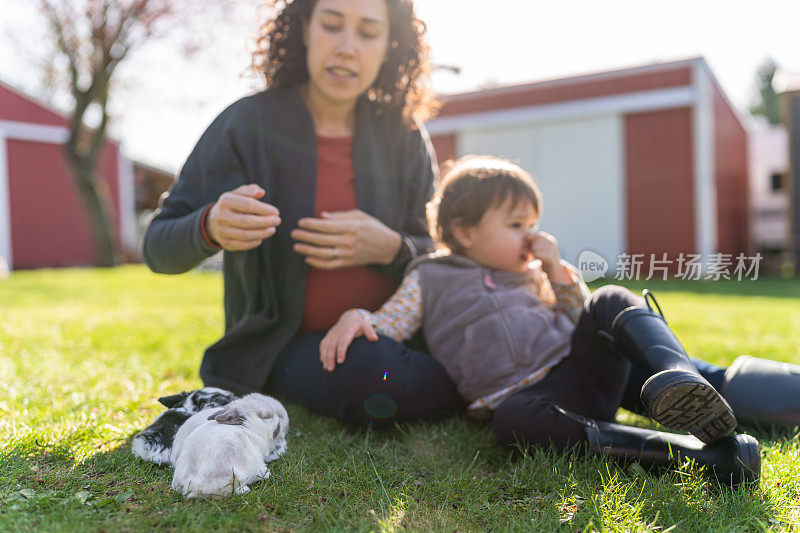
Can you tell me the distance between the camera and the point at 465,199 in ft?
7.37

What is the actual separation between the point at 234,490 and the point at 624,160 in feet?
38.6

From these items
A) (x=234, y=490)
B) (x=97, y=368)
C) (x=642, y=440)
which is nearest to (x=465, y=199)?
(x=642, y=440)

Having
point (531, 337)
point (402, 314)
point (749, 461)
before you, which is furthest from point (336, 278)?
point (749, 461)

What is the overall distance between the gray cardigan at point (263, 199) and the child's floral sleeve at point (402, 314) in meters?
0.16

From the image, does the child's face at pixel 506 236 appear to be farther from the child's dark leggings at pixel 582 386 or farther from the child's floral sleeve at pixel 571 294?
the child's dark leggings at pixel 582 386

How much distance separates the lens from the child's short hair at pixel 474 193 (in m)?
2.21

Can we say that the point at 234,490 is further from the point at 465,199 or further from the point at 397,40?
the point at 397,40

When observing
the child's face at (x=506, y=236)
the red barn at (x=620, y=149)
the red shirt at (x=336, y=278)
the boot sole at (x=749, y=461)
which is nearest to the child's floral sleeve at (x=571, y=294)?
the child's face at (x=506, y=236)

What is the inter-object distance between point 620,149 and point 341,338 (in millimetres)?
11191

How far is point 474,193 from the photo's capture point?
223 centimetres

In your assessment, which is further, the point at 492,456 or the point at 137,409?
the point at 137,409

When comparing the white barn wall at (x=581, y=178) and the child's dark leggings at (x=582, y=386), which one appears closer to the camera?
the child's dark leggings at (x=582, y=386)

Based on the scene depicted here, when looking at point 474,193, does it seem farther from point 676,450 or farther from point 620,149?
point 620,149

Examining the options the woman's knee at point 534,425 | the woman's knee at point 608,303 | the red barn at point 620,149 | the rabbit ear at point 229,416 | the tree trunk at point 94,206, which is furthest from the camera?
the tree trunk at point 94,206
